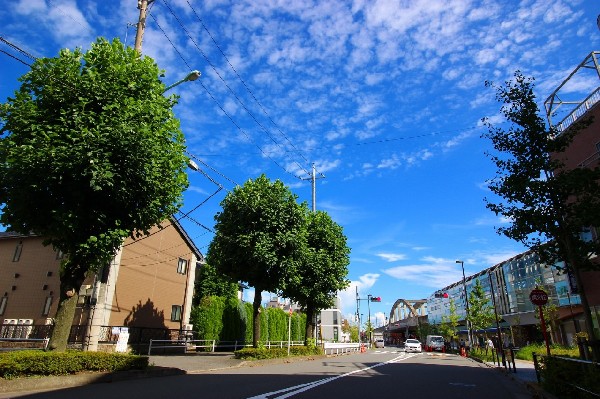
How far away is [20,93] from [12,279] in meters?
21.3

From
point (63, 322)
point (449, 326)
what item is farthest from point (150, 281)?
point (449, 326)

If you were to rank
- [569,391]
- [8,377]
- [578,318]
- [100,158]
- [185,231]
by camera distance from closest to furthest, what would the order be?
[569,391] → [8,377] → [100,158] → [185,231] → [578,318]

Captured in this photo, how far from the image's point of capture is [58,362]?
30.2 ft

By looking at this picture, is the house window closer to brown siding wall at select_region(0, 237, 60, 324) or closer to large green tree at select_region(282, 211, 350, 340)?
brown siding wall at select_region(0, 237, 60, 324)

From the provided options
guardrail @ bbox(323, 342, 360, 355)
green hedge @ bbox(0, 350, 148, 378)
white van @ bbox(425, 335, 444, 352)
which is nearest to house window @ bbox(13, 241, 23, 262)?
green hedge @ bbox(0, 350, 148, 378)

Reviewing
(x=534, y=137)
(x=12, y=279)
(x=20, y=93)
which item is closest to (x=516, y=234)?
(x=534, y=137)

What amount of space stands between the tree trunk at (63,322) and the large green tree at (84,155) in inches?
1.0

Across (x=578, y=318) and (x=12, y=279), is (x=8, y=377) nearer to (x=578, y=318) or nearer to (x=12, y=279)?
(x=12, y=279)

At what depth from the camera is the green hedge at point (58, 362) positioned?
846 centimetres

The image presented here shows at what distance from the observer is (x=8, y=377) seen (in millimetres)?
8336

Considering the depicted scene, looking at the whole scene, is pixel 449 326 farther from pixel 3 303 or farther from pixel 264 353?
pixel 3 303

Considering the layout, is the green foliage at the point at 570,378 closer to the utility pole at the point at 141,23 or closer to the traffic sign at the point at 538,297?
the traffic sign at the point at 538,297

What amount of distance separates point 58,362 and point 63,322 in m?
1.57

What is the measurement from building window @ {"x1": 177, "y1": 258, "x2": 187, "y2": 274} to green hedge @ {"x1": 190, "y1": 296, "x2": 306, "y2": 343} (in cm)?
283
